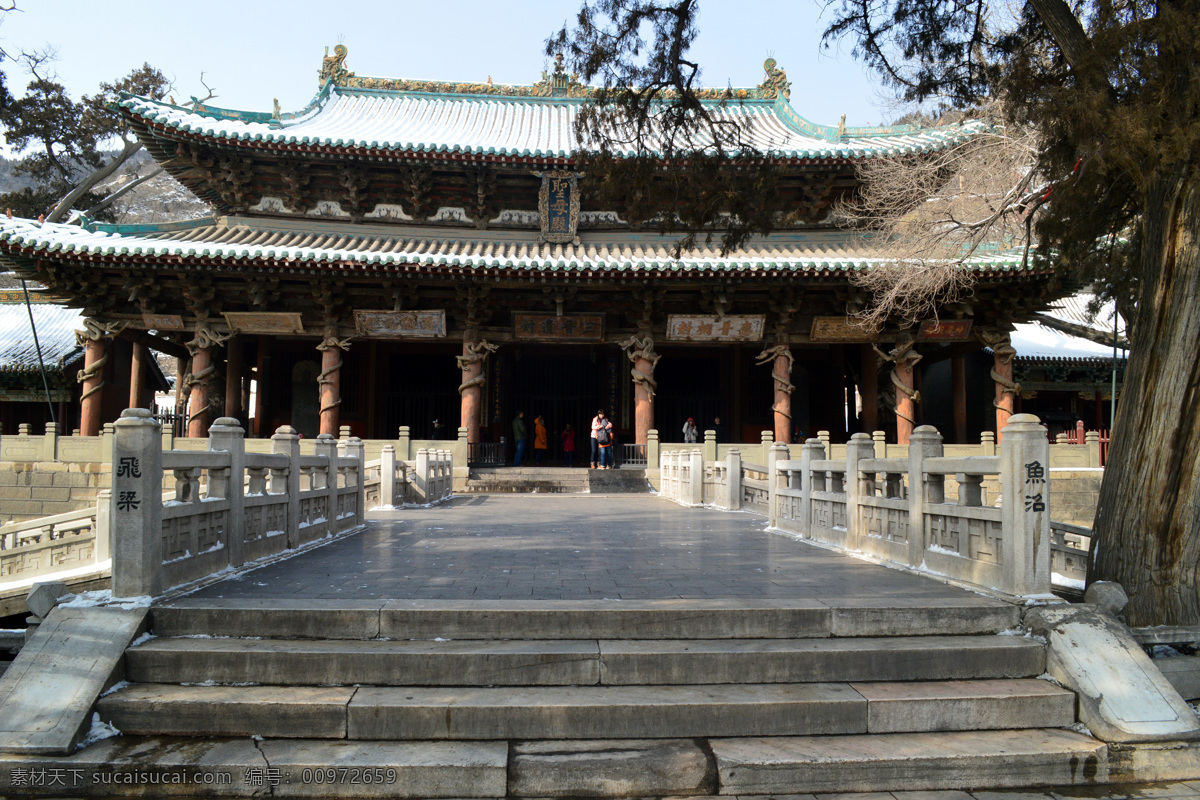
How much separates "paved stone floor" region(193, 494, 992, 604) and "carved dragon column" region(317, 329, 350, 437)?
20.8 ft

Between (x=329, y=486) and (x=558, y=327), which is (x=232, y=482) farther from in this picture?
(x=558, y=327)

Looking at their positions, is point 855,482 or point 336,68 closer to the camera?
point 855,482

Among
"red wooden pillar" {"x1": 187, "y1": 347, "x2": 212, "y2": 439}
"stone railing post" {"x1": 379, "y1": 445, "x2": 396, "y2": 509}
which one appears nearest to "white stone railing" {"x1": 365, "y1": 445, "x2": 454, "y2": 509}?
"stone railing post" {"x1": 379, "y1": 445, "x2": 396, "y2": 509}

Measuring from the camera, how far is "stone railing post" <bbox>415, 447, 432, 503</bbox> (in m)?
12.9

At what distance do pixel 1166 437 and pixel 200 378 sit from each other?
1591cm

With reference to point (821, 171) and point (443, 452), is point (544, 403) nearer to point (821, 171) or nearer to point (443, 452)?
point (443, 452)

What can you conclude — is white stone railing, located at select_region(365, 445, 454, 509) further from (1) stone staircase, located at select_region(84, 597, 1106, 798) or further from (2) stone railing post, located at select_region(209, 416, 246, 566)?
(1) stone staircase, located at select_region(84, 597, 1106, 798)

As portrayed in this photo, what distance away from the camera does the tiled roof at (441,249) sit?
14289 mm

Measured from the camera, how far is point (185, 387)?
52.5 feet

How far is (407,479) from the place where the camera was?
42.9 ft

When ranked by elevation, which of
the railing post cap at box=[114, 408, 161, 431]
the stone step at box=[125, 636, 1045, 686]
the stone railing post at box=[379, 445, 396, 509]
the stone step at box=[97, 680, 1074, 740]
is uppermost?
the railing post cap at box=[114, 408, 161, 431]

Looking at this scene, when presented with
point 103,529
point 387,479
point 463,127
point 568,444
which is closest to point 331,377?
point 387,479

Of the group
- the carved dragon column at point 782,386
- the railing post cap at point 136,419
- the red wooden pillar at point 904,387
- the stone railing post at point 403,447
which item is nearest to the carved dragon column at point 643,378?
the carved dragon column at point 782,386

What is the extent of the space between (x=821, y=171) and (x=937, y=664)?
563 inches
